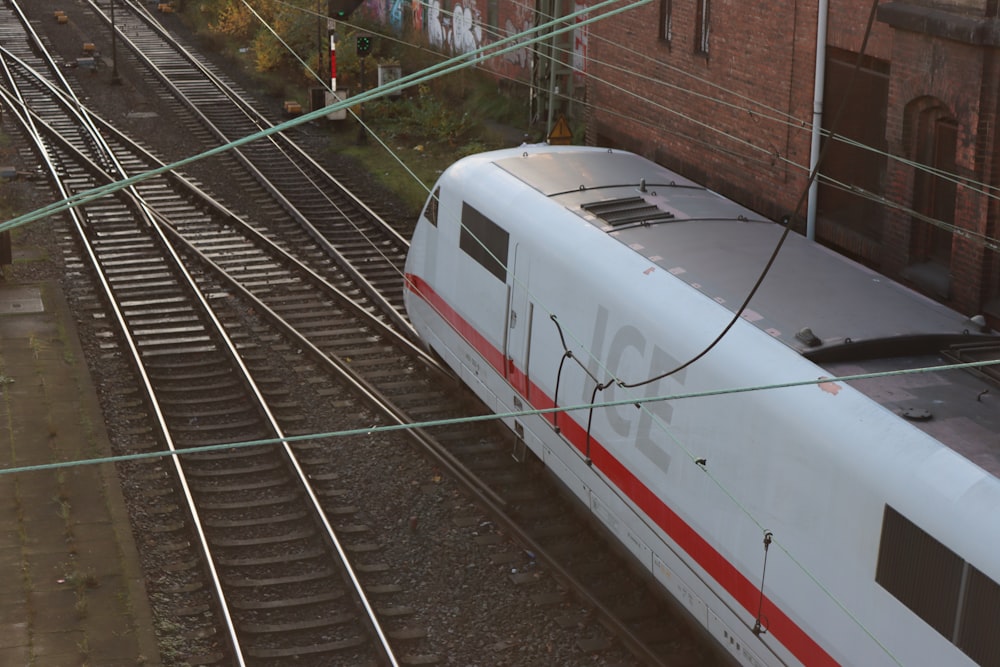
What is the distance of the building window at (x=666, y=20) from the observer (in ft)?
66.2

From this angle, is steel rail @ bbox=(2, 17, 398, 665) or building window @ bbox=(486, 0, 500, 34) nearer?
steel rail @ bbox=(2, 17, 398, 665)

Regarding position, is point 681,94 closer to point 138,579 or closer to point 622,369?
point 622,369

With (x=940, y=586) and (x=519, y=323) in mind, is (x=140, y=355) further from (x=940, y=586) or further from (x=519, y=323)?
(x=940, y=586)

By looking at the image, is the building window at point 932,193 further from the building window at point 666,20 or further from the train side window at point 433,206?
the building window at point 666,20

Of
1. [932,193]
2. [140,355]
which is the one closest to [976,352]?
[932,193]

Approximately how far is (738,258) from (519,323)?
2476 millimetres

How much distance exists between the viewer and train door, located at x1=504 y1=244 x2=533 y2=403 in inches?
506

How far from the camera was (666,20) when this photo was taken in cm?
2038

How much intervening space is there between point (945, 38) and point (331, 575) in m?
8.02

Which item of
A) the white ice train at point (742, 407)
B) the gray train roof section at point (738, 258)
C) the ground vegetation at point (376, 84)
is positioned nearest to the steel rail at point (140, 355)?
the white ice train at point (742, 407)

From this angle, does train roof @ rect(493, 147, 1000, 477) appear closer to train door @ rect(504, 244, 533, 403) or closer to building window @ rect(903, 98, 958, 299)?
train door @ rect(504, 244, 533, 403)

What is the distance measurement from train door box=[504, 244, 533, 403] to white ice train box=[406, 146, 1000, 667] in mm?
27

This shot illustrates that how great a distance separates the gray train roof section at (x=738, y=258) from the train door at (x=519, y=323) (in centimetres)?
72

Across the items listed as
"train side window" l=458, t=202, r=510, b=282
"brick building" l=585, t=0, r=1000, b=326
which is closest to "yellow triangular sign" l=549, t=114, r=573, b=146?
"brick building" l=585, t=0, r=1000, b=326
